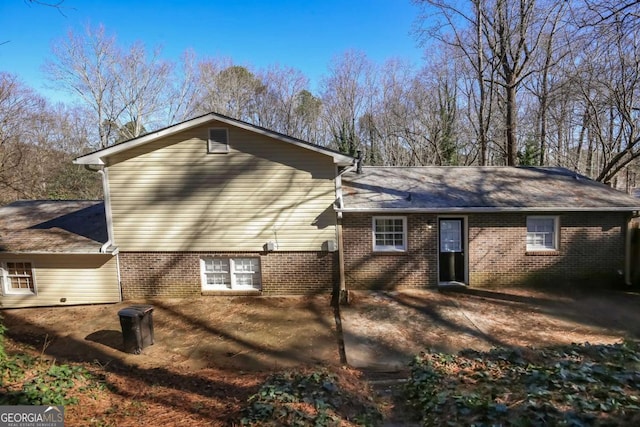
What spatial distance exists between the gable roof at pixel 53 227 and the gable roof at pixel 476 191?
8.32 metres

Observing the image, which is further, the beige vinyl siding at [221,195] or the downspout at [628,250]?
the downspout at [628,250]

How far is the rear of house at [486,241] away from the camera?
10617 mm

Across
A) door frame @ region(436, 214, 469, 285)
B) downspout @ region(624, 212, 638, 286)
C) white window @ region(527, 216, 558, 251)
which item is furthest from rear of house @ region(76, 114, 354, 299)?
downspout @ region(624, 212, 638, 286)

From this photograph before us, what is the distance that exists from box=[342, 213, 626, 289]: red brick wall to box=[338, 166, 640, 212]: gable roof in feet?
1.28

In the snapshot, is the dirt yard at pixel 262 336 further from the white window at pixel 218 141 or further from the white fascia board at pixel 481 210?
the white window at pixel 218 141

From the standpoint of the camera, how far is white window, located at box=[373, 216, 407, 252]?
10.8 metres

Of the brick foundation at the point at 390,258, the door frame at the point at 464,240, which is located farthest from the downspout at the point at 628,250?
the brick foundation at the point at 390,258

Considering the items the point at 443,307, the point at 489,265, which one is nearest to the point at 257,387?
the point at 443,307

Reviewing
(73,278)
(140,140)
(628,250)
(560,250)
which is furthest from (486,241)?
(73,278)

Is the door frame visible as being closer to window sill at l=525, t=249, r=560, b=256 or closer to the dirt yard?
the dirt yard

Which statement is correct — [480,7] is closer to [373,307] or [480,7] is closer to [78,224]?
[373,307]

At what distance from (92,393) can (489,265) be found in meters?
10.6

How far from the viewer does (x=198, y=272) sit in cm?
1070

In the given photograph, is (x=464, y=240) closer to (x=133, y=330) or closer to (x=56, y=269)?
(x=133, y=330)
